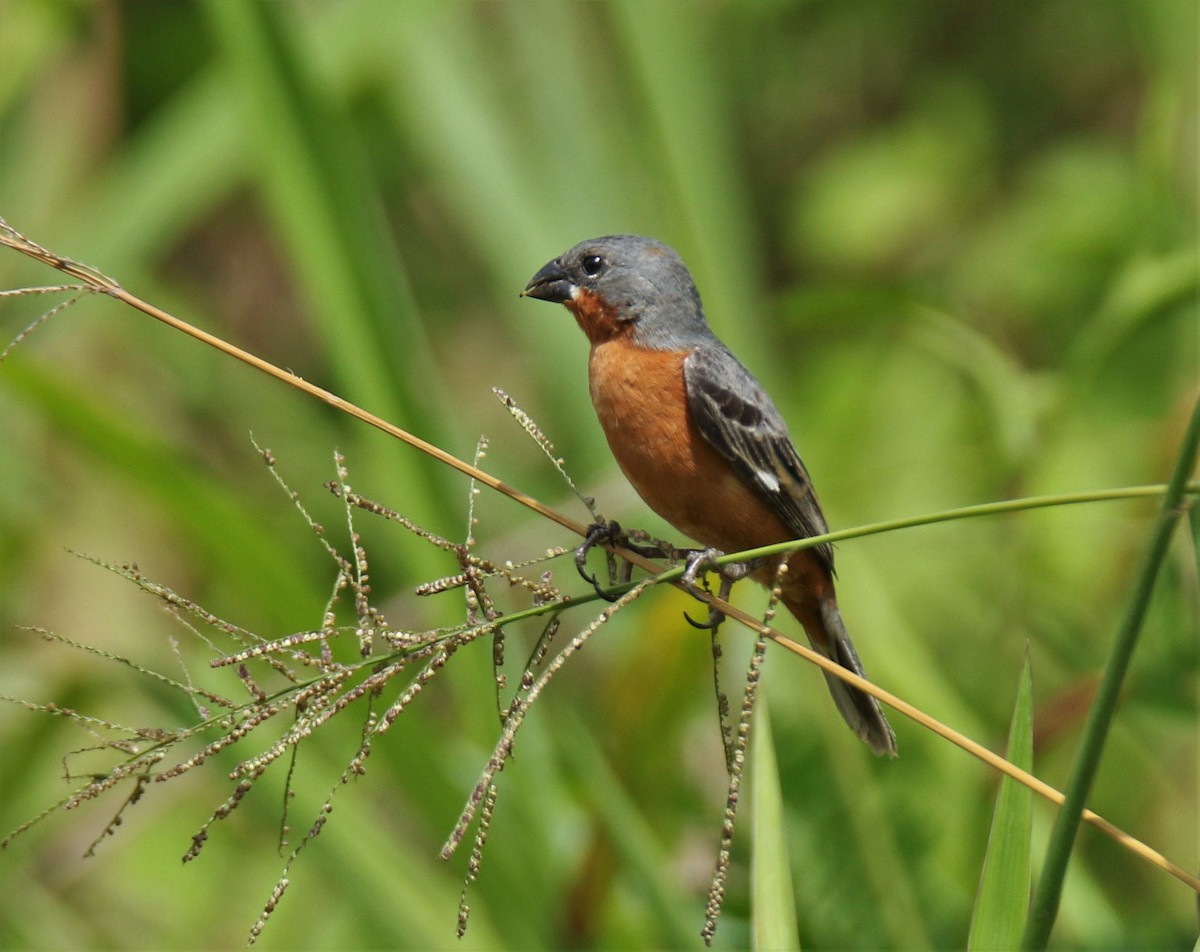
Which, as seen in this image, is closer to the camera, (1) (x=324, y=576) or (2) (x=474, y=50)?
(2) (x=474, y=50)

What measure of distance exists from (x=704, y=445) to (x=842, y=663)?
0.58 m

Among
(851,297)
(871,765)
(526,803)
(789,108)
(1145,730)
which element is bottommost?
(526,803)

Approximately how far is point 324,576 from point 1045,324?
9.90 feet

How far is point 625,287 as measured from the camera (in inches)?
A: 123

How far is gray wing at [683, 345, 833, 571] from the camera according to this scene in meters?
2.86

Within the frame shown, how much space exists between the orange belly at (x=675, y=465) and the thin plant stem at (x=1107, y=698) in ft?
4.67

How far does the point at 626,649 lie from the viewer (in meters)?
3.64

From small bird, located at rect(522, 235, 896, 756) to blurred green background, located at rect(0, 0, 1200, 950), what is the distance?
0.99ft

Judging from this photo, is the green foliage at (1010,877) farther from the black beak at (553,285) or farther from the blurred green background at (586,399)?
the black beak at (553,285)

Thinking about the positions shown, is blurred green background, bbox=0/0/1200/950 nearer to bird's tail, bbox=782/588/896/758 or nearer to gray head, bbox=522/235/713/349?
bird's tail, bbox=782/588/896/758

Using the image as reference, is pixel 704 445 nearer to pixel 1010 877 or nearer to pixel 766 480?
pixel 766 480

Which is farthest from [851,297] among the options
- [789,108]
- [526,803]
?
[789,108]

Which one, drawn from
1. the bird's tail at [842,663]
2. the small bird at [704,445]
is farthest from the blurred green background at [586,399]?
the small bird at [704,445]

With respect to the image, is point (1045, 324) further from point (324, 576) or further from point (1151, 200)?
point (324, 576)
